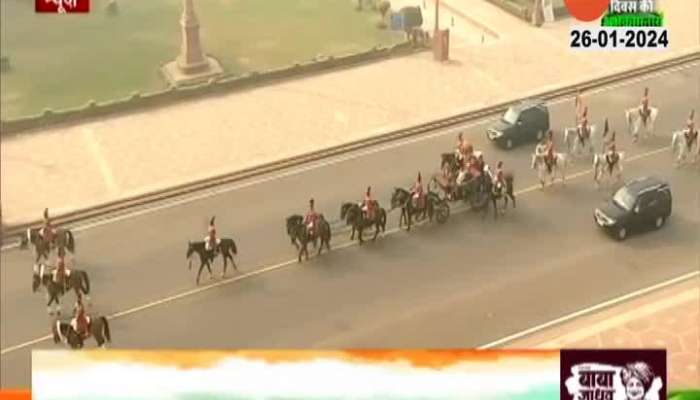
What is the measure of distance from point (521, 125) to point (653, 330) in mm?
2320

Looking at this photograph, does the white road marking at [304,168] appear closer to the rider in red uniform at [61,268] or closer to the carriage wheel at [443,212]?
the rider in red uniform at [61,268]

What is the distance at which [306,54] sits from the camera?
11.7 meters

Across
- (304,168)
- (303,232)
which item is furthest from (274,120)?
(303,232)

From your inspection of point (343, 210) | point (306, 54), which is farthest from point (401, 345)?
point (306, 54)

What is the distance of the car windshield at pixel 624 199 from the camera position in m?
11.1

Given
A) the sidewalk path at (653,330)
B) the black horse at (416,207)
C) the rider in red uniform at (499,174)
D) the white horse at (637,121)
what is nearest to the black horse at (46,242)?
the black horse at (416,207)

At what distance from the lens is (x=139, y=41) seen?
1123 cm

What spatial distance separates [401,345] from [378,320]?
313 millimetres

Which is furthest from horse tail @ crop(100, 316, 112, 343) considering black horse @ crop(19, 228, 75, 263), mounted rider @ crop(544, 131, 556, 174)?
mounted rider @ crop(544, 131, 556, 174)

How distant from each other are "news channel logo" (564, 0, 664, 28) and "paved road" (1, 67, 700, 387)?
1.02 meters

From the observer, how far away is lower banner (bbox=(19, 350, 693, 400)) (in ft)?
30.5

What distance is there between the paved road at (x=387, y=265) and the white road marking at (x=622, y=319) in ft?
0.76

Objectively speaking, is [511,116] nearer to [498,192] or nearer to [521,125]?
[521,125]

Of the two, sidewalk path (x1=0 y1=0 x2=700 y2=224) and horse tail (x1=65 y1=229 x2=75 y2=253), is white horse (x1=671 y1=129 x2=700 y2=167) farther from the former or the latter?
horse tail (x1=65 y1=229 x2=75 y2=253)
